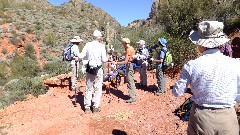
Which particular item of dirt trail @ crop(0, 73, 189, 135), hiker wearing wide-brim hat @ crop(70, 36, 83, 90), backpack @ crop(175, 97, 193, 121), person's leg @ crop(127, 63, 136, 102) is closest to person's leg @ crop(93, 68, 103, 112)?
dirt trail @ crop(0, 73, 189, 135)

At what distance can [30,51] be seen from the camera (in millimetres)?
24562

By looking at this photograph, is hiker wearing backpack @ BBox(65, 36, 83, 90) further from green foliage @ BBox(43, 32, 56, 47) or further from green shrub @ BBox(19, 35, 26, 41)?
green foliage @ BBox(43, 32, 56, 47)

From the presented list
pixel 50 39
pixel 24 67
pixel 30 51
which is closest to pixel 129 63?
pixel 24 67

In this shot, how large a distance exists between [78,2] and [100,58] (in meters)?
53.7

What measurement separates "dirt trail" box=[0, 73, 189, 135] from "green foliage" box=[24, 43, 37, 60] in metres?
15.0

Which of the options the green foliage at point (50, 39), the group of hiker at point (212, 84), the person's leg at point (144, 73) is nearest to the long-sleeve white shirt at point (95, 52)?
the person's leg at point (144, 73)

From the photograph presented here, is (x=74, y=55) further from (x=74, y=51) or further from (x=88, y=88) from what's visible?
(x=88, y=88)

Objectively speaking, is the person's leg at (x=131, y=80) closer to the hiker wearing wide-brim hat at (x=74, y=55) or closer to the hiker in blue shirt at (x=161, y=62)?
the hiker in blue shirt at (x=161, y=62)

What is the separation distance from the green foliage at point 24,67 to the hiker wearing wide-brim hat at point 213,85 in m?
18.5

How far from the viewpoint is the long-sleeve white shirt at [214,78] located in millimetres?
2889

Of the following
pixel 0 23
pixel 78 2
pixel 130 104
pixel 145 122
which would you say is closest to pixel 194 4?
pixel 130 104

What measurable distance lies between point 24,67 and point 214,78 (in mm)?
20179

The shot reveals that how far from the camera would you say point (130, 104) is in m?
8.34

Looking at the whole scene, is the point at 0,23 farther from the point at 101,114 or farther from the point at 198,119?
the point at 198,119
